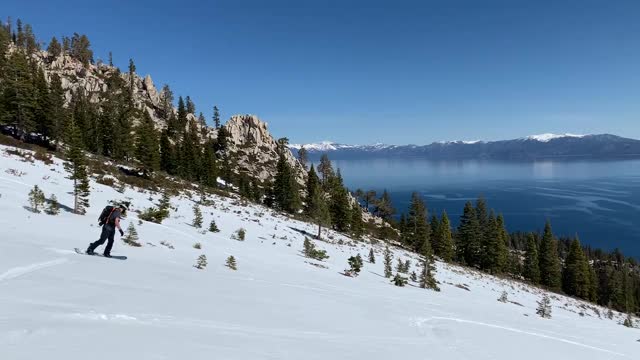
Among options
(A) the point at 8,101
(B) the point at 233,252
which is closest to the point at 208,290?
(B) the point at 233,252

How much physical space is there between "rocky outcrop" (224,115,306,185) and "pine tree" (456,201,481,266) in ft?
192

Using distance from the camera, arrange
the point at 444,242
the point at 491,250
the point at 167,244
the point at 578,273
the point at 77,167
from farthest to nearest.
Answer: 1. the point at 578,273
2. the point at 491,250
3. the point at 444,242
4. the point at 77,167
5. the point at 167,244

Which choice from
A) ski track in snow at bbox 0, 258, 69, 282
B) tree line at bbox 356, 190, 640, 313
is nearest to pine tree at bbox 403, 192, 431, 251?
tree line at bbox 356, 190, 640, 313

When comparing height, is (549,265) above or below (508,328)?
below

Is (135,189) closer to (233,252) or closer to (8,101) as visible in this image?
(233,252)

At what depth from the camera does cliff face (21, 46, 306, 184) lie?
12625 cm

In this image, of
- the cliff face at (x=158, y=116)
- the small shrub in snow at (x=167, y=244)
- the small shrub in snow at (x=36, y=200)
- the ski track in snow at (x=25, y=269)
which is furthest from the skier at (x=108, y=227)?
the cliff face at (x=158, y=116)

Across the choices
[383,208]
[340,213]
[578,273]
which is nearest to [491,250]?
[578,273]

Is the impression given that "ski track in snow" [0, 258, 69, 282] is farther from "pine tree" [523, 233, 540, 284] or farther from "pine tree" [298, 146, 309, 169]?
"pine tree" [298, 146, 309, 169]

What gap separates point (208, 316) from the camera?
23.4ft

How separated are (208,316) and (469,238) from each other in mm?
79231

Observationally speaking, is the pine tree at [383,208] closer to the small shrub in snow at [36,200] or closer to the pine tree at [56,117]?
the pine tree at [56,117]

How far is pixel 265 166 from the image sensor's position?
440 feet

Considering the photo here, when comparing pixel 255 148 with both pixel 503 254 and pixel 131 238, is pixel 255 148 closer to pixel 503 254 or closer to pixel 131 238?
pixel 503 254
